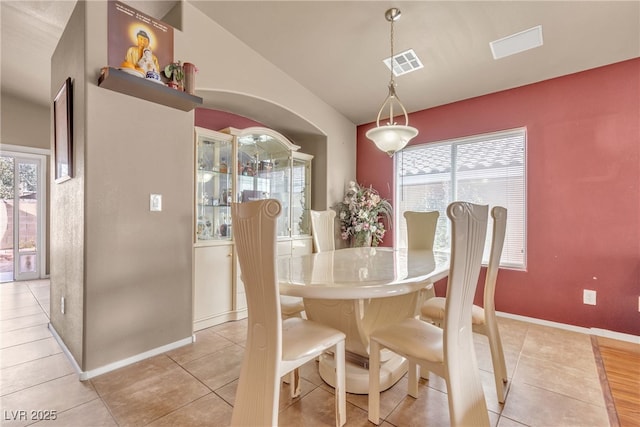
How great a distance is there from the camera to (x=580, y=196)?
2865 millimetres

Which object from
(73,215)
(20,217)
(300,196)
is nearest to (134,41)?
(73,215)

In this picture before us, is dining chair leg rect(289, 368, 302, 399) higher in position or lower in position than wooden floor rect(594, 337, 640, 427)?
higher

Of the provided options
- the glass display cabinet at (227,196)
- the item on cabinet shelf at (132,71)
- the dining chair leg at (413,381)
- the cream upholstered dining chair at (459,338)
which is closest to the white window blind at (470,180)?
the glass display cabinet at (227,196)

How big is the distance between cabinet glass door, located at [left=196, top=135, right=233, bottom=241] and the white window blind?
7.84 feet

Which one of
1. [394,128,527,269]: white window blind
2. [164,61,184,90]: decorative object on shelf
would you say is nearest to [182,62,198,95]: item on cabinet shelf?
[164,61,184,90]: decorative object on shelf

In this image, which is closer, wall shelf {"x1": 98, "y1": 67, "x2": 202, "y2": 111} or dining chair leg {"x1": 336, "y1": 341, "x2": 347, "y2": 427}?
dining chair leg {"x1": 336, "y1": 341, "x2": 347, "y2": 427}

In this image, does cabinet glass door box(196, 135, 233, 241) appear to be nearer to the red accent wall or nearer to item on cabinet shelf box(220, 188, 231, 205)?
item on cabinet shelf box(220, 188, 231, 205)

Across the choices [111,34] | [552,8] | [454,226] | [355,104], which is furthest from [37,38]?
[552,8]

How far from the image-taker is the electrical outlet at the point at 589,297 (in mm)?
2795

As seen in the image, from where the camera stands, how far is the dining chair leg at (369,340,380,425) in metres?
1.54

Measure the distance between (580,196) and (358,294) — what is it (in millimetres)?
2957

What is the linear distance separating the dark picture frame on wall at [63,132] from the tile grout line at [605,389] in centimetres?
385

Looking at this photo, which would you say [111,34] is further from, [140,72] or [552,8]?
[552,8]

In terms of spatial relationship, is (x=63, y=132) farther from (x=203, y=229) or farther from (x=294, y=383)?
(x=294, y=383)
